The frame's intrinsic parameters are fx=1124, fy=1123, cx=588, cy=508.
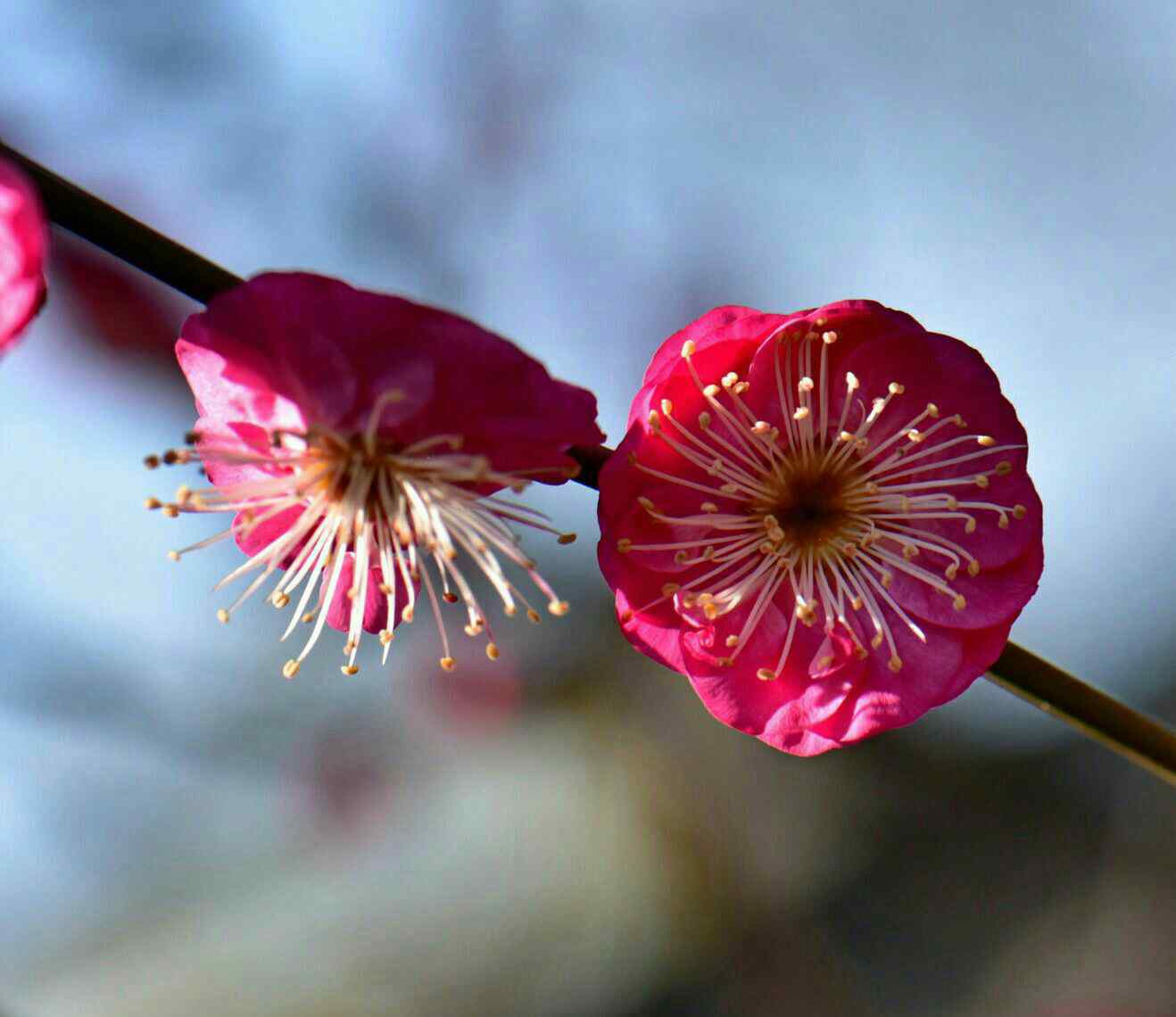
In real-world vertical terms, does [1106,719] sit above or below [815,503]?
below

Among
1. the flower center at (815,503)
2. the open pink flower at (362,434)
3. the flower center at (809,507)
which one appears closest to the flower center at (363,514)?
the open pink flower at (362,434)

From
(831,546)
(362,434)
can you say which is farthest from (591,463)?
(831,546)

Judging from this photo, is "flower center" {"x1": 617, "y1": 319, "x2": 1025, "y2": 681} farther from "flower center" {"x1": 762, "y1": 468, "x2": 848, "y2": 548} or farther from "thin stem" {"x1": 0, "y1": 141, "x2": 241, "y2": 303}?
"thin stem" {"x1": 0, "y1": 141, "x2": 241, "y2": 303}

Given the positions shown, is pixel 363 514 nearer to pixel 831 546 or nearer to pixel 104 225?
pixel 104 225

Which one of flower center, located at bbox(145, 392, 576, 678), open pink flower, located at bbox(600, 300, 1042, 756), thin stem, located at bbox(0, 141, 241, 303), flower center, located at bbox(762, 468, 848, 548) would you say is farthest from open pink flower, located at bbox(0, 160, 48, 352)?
flower center, located at bbox(762, 468, 848, 548)

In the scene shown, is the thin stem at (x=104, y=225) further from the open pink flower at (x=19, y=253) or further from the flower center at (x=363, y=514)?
the flower center at (x=363, y=514)

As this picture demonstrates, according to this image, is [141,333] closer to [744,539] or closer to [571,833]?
[571,833]

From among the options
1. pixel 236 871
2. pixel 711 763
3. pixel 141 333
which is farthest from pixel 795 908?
pixel 141 333
